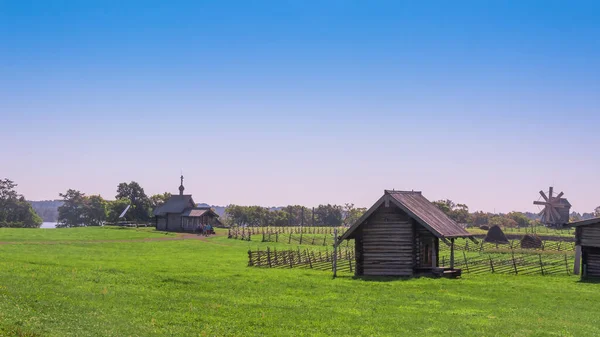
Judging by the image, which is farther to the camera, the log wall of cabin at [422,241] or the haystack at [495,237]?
the haystack at [495,237]

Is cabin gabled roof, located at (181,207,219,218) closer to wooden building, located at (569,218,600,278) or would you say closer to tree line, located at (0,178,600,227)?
tree line, located at (0,178,600,227)

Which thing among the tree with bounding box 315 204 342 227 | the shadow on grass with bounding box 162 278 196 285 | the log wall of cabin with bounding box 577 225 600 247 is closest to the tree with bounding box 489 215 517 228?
the tree with bounding box 315 204 342 227

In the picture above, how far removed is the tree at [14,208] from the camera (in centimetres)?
14438

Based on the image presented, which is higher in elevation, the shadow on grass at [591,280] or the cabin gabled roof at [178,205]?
the cabin gabled roof at [178,205]

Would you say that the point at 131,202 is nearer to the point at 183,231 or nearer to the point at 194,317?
the point at 183,231

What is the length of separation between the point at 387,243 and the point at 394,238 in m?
0.60

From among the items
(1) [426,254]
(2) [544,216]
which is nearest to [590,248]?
(1) [426,254]

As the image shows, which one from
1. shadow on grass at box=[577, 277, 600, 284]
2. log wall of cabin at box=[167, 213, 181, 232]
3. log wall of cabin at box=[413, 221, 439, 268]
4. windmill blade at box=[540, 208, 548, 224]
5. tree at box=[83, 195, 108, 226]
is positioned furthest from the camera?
windmill blade at box=[540, 208, 548, 224]

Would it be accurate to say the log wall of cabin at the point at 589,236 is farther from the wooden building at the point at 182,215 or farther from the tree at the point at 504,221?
the tree at the point at 504,221

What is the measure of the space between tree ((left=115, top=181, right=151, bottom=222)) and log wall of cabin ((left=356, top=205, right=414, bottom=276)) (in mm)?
98054

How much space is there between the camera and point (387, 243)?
42.0 meters

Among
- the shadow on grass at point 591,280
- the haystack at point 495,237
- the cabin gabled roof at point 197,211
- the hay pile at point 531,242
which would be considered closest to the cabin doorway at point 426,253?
the shadow on grass at point 591,280

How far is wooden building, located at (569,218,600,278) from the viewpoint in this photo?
43.0 metres

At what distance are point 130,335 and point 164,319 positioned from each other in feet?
9.52
